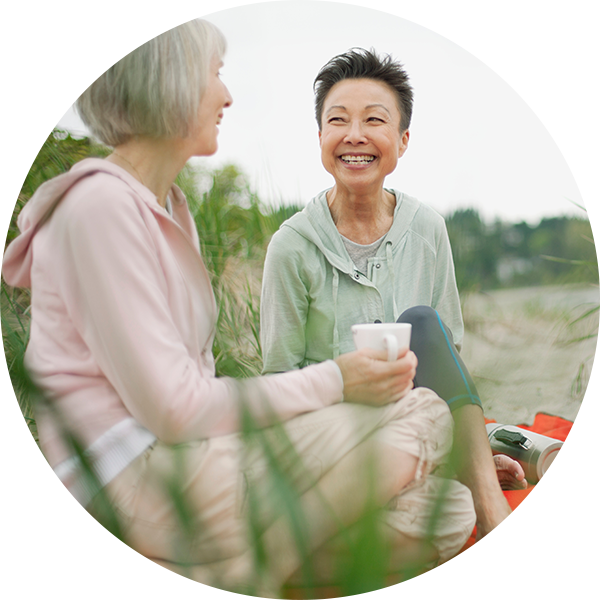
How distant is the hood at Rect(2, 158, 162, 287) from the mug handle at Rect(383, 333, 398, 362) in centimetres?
68

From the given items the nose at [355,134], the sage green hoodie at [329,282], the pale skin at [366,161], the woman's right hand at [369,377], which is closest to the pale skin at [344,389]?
the woman's right hand at [369,377]

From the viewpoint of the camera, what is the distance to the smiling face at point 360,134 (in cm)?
177

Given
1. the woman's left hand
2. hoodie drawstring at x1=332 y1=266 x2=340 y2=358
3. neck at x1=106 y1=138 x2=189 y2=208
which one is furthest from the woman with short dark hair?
neck at x1=106 y1=138 x2=189 y2=208

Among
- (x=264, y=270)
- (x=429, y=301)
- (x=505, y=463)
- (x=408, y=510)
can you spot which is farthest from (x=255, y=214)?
(x=505, y=463)

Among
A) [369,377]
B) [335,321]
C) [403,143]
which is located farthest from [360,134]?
[369,377]

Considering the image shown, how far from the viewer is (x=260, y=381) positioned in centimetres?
168

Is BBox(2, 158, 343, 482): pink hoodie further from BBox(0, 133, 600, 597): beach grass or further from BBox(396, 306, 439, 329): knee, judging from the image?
BBox(396, 306, 439, 329): knee

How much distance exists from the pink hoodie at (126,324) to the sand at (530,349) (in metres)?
→ 0.48

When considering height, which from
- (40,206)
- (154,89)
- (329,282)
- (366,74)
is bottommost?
(329,282)

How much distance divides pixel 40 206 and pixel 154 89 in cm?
42

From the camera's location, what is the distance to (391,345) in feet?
5.54

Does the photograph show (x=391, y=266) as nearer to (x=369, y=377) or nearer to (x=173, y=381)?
(x=369, y=377)

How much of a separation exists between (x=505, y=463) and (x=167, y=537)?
3.37 ft

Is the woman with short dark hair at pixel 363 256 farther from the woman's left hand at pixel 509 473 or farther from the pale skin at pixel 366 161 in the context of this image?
the woman's left hand at pixel 509 473
